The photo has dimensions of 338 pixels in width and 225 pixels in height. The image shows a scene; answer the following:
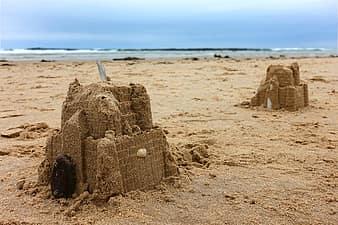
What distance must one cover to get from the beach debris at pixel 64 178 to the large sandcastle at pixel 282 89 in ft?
12.4

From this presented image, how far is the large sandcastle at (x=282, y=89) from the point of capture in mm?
5840

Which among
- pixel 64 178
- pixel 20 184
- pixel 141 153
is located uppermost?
pixel 141 153

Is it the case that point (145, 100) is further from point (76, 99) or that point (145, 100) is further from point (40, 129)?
point (40, 129)

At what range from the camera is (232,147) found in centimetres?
399

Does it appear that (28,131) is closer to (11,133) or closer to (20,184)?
(11,133)

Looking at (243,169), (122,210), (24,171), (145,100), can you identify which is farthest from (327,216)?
(24,171)

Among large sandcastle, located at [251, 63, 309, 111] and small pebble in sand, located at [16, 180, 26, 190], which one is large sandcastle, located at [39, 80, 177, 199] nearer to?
small pebble in sand, located at [16, 180, 26, 190]

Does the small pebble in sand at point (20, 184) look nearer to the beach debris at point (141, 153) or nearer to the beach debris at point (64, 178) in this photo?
the beach debris at point (64, 178)

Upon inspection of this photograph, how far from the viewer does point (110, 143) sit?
259cm

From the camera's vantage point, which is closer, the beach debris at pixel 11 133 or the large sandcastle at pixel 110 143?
the large sandcastle at pixel 110 143

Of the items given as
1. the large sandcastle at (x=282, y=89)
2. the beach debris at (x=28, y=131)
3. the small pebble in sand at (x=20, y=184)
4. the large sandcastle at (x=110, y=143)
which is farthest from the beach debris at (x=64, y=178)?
the large sandcastle at (x=282, y=89)

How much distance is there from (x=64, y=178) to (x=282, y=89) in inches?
154

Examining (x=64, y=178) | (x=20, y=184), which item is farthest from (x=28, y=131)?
(x=64, y=178)

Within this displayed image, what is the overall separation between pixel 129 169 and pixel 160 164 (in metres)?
0.30
